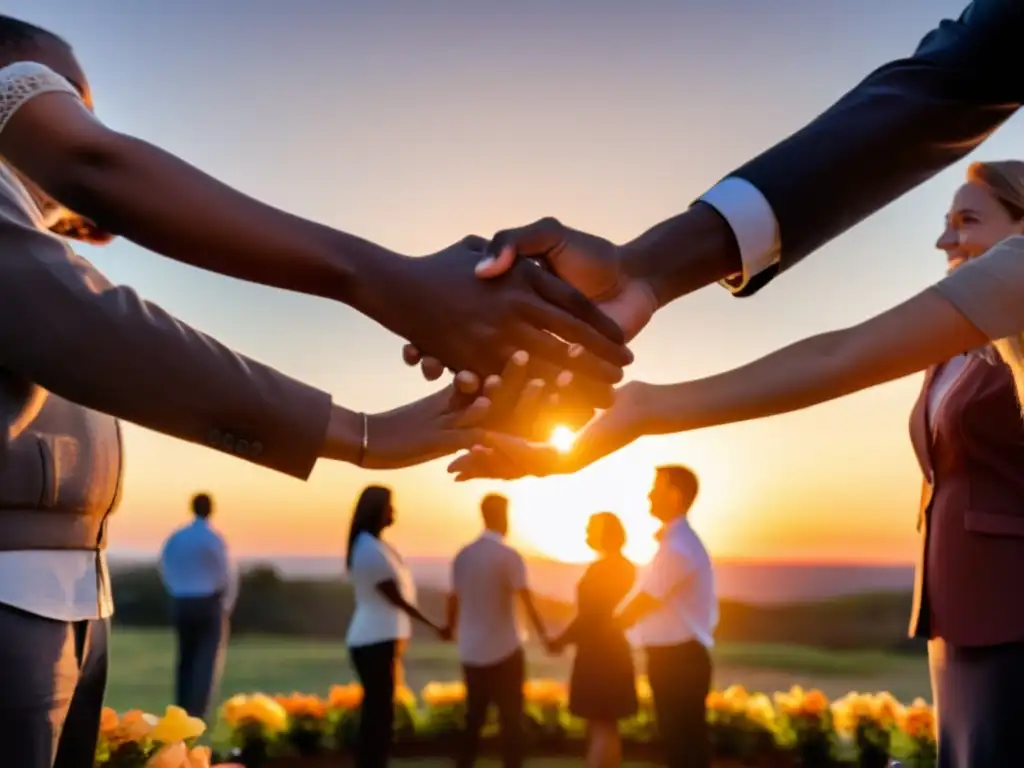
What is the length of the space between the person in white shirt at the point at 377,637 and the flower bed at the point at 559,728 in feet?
4.24

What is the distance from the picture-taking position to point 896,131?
7.34 ft

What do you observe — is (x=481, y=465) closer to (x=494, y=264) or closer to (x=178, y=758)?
(x=494, y=264)

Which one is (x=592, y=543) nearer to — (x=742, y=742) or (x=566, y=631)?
(x=566, y=631)

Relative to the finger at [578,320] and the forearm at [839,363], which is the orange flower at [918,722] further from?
the forearm at [839,363]

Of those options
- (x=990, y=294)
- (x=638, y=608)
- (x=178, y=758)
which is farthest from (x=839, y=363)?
(x=638, y=608)

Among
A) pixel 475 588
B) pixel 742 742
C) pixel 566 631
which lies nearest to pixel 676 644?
pixel 566 631

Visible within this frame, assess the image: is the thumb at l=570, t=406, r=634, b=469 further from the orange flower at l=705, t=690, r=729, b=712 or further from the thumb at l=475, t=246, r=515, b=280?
the orange flower at l=705, t=690, r=729, b=712

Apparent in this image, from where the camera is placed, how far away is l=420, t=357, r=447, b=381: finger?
2.18m

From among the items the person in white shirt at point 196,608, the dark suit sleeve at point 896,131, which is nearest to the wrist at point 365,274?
the dark suit sleeve at point 896,131

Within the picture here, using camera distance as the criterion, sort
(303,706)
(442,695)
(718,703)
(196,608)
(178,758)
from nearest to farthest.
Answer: (178,758) < (196,608) < (303,706) < (718,703) < (442,695)

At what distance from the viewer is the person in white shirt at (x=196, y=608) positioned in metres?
7.34

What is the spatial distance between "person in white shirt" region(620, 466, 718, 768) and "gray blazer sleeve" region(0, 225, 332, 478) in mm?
4431

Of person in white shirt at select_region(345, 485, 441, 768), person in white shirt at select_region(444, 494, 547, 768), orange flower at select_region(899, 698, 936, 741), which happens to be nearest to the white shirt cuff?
person in white shirt at select_region(345, 485, 441, 768)

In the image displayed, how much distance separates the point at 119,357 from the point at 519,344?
0.92m
